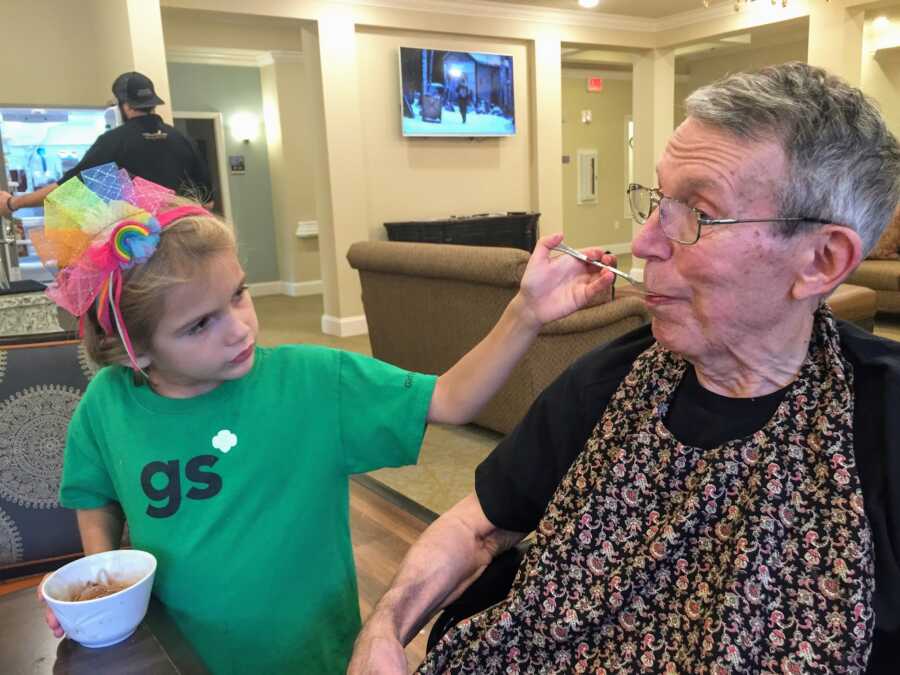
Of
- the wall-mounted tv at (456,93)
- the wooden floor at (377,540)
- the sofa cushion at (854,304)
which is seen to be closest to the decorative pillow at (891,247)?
the sofa cushion at (854,304)

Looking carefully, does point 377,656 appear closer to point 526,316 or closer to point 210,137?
point 526,316

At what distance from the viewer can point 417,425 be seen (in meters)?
1.04

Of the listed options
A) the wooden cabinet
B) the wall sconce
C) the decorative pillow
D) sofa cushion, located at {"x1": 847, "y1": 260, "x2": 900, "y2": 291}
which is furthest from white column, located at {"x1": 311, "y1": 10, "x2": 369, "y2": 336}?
the decorative pillow

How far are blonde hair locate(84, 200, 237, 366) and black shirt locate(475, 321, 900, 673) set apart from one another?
52 centimetres

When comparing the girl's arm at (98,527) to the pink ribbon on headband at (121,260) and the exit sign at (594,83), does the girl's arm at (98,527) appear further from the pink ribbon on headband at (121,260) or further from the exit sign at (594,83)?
the exit sign at (594,83)

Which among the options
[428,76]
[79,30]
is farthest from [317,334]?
[79,30]

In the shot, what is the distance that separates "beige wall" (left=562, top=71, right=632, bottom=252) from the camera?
979 centimetres

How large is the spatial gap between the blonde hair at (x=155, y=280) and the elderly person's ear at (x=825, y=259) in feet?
2.45

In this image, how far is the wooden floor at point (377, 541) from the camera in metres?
2.11

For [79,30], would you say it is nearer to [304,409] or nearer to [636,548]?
[304,409]

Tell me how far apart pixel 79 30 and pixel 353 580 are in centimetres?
537

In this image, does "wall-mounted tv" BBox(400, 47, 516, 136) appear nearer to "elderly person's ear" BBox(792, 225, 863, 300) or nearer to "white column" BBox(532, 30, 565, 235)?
"white column" BBox(532, 30, 565, 235)

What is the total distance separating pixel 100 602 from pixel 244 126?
7697 millimetres

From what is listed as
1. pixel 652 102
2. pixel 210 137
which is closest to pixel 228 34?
pixel 210 137
